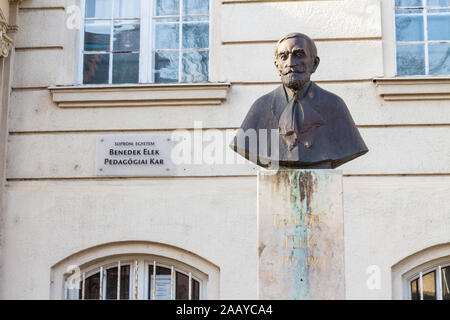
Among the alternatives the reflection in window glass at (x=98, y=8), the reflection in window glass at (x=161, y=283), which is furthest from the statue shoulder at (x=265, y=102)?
the reflection in window glass at (x=98, y=8)

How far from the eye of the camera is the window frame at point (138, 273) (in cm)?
807

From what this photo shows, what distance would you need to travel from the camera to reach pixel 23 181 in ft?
27.1

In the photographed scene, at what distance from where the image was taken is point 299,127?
5.73 meters

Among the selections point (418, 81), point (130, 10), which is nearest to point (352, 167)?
point (418, 81)

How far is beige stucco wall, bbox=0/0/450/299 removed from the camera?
780cm

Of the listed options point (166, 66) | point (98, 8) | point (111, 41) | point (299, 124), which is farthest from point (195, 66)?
point (299, 124)

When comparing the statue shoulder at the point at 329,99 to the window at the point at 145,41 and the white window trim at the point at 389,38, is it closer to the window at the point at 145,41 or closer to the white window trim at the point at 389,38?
the white window trim at the point at 389,38

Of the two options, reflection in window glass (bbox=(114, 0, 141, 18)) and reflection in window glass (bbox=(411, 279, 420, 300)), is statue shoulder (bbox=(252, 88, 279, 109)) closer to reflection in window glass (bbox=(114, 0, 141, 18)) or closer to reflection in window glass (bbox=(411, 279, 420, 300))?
reflection in window glass (bbox=(411, 279, 420, 300))

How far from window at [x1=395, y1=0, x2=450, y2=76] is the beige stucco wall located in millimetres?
345

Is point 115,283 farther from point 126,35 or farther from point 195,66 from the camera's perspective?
point 126,35

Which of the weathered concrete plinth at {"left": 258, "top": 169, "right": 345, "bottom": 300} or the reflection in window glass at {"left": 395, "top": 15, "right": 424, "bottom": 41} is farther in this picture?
the reflection in window glass at {"left": 395, "top": 15, "right": 424, "bottom": 41}

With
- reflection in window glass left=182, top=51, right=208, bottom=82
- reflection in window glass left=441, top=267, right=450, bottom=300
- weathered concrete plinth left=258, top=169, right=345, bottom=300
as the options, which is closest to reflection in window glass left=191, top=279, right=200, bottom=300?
reflection in window glass left=182, top=51, right=208, bottom=82
